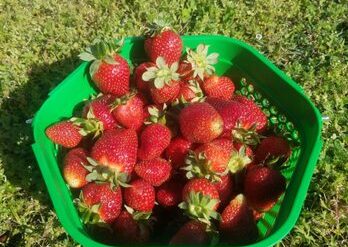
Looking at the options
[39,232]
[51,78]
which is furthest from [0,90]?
[39,232]

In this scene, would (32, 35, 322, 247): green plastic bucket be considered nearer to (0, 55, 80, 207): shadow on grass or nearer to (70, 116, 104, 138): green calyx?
(70, 116, 104, 138): green calyx

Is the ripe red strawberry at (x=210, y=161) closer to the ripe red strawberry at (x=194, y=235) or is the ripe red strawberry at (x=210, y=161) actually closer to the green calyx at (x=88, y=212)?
the ripe red strawberry at (x=194, y=235)

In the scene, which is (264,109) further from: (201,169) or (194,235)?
(194,235)

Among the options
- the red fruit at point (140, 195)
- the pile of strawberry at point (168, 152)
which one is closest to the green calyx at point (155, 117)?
the pile of strawberry at point (168, 152)

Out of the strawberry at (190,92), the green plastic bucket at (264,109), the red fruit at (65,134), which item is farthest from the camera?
the strawberry at (190,92)

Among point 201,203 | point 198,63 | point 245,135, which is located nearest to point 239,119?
point 245,135

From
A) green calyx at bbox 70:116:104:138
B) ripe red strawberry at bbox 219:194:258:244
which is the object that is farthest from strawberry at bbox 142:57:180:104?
ripe red strawberry at bbox 219:194:258:244
